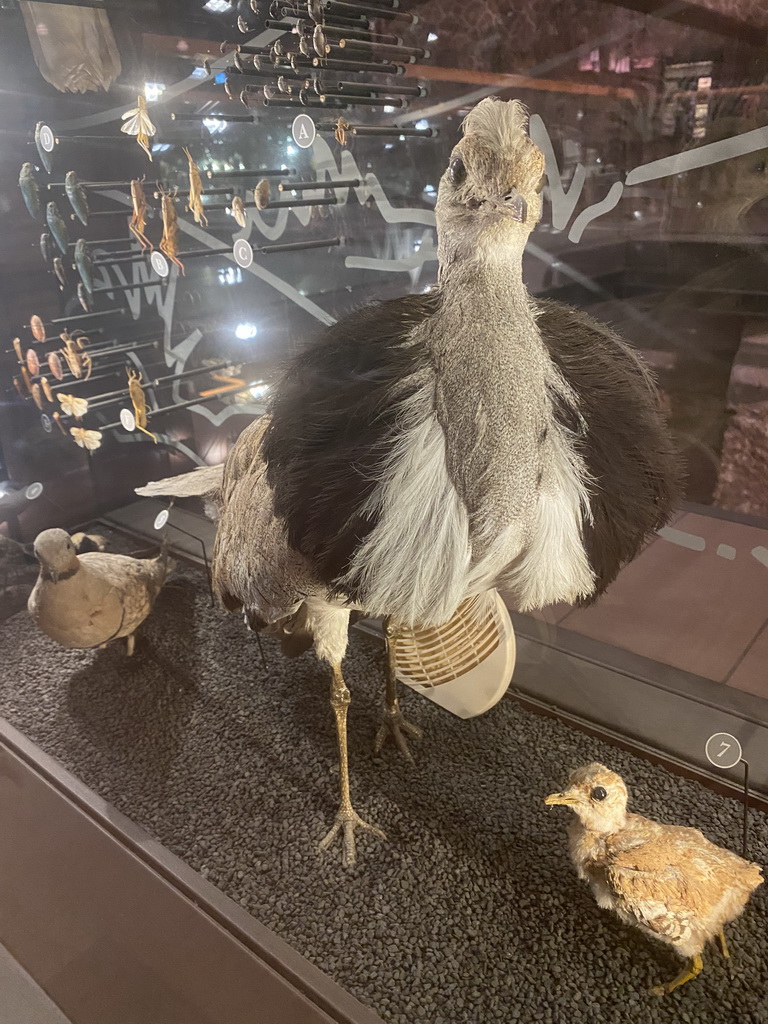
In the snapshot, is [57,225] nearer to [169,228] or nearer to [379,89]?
[169,228]

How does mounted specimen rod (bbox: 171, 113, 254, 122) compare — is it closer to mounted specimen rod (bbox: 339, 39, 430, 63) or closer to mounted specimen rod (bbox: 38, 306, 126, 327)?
mounted specimen rod (bbox: 339, 39, 430, 63)

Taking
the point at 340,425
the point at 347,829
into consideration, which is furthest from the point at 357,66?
the point at 347,829

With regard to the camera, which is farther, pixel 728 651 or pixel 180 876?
pixel 728 651

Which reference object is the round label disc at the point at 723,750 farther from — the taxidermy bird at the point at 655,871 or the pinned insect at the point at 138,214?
the pinned insect at the point at 138,214

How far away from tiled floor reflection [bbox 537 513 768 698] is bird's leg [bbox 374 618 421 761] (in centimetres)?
51

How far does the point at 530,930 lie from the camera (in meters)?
1.27

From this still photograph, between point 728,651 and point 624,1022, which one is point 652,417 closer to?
point 728,651

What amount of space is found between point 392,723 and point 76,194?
1763 mm

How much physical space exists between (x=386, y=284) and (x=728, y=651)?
115 centimetres

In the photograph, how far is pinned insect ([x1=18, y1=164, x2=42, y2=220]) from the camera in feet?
7.02

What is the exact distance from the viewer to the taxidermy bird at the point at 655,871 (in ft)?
3.57

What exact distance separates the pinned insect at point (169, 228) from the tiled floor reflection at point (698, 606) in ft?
→ 4.92

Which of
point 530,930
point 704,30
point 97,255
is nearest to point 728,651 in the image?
point 530,930

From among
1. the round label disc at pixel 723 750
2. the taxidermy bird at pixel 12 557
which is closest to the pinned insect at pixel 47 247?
the taxidermy bird at pixel 12 557
